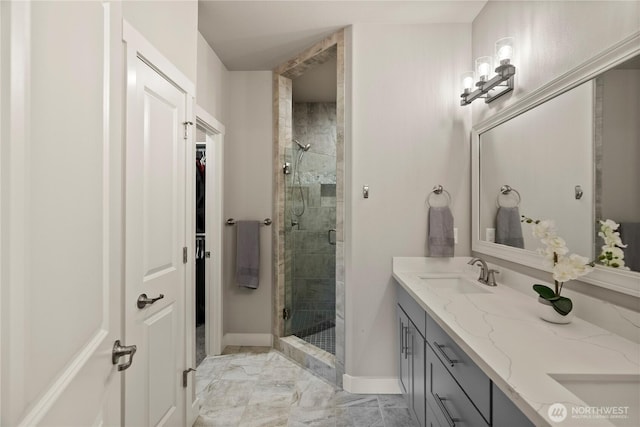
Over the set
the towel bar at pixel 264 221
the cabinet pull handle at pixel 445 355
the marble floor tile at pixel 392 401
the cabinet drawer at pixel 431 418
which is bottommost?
the marble floor tile at pixel 392 401

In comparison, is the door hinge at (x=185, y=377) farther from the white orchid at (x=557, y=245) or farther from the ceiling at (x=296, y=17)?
the ceiling at (x=296, y=17)

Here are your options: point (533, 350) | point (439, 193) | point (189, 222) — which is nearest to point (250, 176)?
point (189, 222)

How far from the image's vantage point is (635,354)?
3.46 feet

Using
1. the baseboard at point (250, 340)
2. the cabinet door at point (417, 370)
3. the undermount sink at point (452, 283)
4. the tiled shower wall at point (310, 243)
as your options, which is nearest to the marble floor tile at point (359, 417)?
the cabinet door at point (417, 370)

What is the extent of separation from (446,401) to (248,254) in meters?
2.12

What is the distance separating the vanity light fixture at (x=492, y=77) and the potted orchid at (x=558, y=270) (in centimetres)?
96

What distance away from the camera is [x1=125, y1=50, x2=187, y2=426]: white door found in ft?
4.52

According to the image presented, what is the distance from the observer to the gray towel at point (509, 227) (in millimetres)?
1844

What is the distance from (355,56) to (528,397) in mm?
2301

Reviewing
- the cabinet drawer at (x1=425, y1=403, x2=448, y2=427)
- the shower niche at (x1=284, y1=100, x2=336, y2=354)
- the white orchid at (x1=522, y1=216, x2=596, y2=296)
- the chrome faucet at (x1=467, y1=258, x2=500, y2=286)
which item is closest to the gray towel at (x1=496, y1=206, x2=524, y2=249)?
the chrome faucet at (x1=467, y1=258, x2=500, y2=286)

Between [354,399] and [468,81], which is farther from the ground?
[468,81]

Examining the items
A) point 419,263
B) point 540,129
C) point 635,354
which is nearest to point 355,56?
point 540,129

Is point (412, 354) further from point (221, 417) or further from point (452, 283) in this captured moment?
point (221, 417)

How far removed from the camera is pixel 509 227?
1.94m
